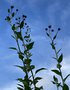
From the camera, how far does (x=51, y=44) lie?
29.1ft

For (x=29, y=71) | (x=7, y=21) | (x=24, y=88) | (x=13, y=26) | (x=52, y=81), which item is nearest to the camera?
(x=24, y=88)

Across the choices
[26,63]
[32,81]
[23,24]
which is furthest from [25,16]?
[32,81]

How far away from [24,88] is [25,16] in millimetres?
2767

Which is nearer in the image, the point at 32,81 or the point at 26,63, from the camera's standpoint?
the point at 32,81

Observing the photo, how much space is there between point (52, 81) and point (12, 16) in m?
3.01

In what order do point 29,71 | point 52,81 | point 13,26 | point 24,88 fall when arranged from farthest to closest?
point 52,81 → point 13,26 → point 29,71 → point 24,88

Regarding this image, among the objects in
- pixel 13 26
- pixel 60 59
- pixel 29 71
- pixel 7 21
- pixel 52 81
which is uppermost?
pixel 7 21

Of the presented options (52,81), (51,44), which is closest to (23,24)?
(51,44)

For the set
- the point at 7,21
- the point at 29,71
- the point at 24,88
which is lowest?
the point at 24,88

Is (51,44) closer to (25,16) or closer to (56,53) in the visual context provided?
(56,53)

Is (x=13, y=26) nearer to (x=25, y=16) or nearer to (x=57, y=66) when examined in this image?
(x=25, y=16)

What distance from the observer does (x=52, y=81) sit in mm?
8438

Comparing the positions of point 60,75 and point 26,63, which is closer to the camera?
point 26,63

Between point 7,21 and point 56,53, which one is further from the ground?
point 7,21
